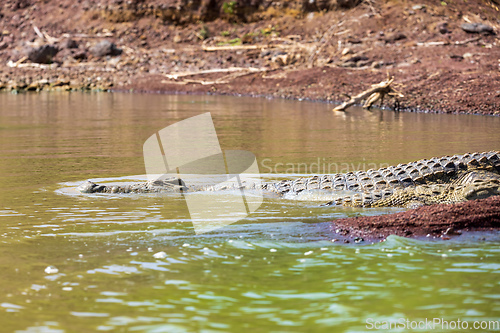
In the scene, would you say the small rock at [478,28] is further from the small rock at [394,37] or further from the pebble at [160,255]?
the pebble at [160,255]

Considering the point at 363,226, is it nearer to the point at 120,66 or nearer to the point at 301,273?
the point at 301,273

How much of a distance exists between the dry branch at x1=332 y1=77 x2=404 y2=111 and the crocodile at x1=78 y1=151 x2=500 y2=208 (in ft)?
35.3

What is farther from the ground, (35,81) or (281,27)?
(281,27)

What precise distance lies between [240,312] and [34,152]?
8061 millimetres

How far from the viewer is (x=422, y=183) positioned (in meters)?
6.83

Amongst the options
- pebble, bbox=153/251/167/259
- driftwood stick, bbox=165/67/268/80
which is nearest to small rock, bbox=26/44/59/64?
driftwood stick, bbox=165/67/268/80

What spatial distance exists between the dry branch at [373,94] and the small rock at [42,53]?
19.1m

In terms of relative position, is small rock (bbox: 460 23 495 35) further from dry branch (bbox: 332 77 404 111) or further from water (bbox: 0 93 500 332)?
water (bbox: 0 93 500 332)

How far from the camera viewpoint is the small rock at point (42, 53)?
3158cm

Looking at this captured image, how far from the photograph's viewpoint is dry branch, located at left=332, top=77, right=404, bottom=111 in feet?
57.7

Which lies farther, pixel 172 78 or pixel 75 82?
pixel 75 82

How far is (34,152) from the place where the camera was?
11.0 metres

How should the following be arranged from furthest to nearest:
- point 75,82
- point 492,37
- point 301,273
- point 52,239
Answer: point 75,82
point 492,37
point 52,239
point 301,273

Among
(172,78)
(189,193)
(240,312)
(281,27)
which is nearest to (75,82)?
(172,78)
